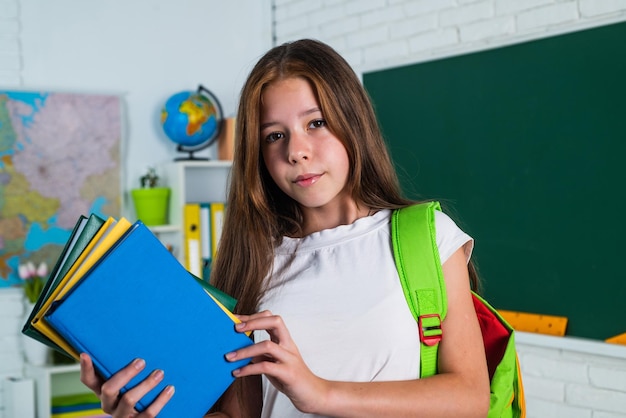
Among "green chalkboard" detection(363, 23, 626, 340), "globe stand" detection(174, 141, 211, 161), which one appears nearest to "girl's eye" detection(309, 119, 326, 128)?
"green chalkboard" detection(363, 23, 626, 340)

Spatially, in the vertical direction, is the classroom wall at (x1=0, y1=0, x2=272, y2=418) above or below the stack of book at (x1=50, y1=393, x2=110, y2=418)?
above

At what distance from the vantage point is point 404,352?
46.6 inches

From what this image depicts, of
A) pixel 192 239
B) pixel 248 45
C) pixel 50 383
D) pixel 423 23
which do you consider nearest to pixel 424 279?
pixel 423 23

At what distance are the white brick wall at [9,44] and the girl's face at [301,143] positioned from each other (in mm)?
2729

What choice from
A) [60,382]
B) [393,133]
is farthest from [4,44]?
[393,133]

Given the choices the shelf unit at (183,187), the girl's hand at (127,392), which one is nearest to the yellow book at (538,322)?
the shelf unit at (183,187)

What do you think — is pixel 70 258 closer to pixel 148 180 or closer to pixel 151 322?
pixel 151 322

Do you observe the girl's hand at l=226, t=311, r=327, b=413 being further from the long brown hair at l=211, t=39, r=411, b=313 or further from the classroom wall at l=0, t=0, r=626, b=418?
the classroom wall at l=0, t=0, r=626, b=418

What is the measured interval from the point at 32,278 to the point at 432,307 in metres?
2.80

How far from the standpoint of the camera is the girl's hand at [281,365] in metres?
1.03

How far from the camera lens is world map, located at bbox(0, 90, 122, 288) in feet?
11.8

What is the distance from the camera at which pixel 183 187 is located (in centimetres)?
379

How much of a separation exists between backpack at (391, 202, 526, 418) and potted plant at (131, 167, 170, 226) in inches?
106

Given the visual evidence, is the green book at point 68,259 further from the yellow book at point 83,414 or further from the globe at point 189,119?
the globe at point 189,119
